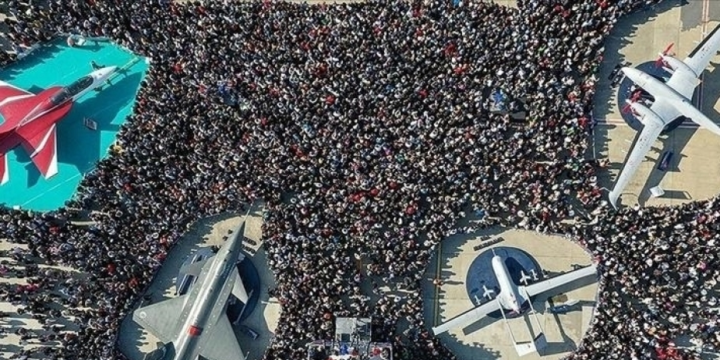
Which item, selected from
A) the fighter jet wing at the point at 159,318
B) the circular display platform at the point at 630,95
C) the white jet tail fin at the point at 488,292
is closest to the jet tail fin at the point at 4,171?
the fighter jet wing at the point at 159,318

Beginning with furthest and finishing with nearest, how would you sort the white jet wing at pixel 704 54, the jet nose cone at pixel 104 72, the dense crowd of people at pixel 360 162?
the jet nose cone at pixel 104 72 < the dense crowd of people at pixel 360 162 < the white jet wing at pixel 704 54

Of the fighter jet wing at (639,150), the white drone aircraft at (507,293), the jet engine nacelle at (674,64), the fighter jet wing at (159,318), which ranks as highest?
the jet engine nacelle at (674,64)

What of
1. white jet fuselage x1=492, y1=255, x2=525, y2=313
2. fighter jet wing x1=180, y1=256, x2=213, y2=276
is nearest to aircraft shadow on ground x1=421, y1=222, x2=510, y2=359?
white jet fuselage x1=492, y1=255, x2=525, y2=313

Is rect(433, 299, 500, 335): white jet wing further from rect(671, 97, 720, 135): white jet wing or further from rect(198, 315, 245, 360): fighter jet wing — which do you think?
rect(671, 97, 720, 135): white jet wing

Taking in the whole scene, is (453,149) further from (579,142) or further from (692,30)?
(692,30)

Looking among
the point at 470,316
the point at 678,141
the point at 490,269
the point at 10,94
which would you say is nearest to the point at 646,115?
the point at 678,141

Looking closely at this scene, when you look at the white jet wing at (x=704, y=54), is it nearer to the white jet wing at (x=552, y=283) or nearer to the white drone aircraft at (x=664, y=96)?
the white drone aircraft at (x=664, y=96)

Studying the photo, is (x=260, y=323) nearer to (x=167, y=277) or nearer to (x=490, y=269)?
(x=167, y=277)
